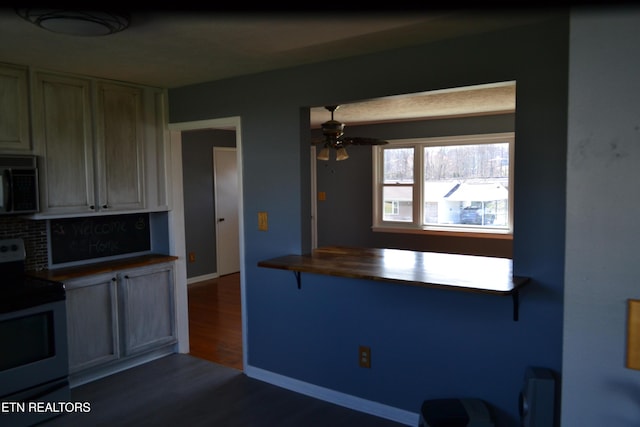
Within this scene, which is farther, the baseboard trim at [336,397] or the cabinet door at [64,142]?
the cabinet door at [64,142]

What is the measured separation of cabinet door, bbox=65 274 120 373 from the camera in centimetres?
318

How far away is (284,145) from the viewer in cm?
318

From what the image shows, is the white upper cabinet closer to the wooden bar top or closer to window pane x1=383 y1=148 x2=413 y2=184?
the wooden bar top

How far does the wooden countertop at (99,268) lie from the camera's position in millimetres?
3158

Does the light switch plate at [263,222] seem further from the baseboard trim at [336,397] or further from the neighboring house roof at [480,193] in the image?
the neighboring house roof at [480,193]

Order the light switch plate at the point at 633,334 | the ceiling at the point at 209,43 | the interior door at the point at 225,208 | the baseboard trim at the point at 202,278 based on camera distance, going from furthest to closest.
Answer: the interior door at the point at 225,208 < the baseboard trim at the point at 202,278 < the ceiling at the point at 209,43 < the light switch plate at the point at 633,334

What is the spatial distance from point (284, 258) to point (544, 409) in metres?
1.69

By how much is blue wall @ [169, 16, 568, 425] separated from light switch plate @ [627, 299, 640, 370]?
113 cm

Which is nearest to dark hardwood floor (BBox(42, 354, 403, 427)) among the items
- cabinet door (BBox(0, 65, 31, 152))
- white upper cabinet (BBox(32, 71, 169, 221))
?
white upper cabinet (BBox(32, 71, 169, 221))

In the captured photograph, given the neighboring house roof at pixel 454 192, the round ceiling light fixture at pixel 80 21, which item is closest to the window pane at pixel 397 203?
the neighboring house roof at pixel 454 192

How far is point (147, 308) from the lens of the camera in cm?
366

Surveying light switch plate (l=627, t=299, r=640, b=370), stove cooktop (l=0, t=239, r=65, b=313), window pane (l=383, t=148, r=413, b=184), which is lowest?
stove cooktop (l=0, t=239, r=65, b=313)

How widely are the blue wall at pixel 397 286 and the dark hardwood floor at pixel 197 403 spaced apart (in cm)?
16

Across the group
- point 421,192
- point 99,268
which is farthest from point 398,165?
point 99,268
